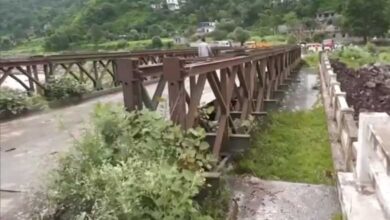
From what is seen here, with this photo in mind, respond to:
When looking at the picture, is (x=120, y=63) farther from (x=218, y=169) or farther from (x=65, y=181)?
(x=218, y=169)

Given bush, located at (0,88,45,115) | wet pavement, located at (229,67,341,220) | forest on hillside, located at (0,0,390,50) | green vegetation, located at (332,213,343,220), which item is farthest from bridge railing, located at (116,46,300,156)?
forest on hillside, located at (0,0,390,50)

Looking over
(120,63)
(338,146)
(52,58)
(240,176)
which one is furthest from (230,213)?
(52,58)

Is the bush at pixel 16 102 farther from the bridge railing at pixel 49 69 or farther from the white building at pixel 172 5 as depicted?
the white building at pixel 172 5

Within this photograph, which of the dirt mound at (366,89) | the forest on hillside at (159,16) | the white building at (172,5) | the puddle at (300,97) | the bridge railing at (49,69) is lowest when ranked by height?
the dirt mound at (366,89)

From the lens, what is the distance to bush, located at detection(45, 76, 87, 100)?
8625 millimetres

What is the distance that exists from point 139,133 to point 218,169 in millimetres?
1507

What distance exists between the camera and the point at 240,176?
534 centimetres

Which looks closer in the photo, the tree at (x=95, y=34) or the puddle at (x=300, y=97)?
the puddle at (x=300, y=97)

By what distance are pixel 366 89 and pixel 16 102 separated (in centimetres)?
1291

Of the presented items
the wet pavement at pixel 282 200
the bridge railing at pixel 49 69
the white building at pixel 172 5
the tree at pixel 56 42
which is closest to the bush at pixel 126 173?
the wet pavement at pixel 282 200

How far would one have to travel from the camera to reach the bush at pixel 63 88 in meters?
8.62

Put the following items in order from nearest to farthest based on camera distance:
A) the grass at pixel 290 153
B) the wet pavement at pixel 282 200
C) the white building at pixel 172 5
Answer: the wet pavement at pixel 282 200
the grass at pixel 290 153
the white building at pixel 172 5

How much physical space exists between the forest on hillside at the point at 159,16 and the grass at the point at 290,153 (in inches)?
2505

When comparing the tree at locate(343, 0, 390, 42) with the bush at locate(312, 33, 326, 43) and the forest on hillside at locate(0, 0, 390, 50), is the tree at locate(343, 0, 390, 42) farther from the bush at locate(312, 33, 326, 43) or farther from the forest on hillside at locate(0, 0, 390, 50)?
the forest on hillside at locate(0, 0, 390, 50)
